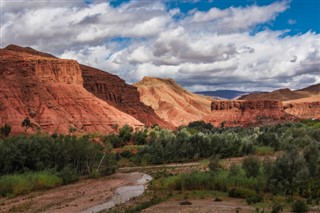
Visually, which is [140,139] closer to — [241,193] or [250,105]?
[241,193]

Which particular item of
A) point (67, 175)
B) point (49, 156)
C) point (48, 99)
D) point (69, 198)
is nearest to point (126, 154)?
point (49, 156)

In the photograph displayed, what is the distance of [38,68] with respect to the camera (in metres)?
110

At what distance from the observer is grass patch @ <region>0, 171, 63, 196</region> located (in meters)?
43.4

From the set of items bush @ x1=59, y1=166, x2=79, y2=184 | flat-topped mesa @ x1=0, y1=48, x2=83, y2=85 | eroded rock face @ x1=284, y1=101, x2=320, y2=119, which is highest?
flat-topped mesa @ x1=0, y1=48, x2=83, y2=85

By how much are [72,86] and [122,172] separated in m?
59.1

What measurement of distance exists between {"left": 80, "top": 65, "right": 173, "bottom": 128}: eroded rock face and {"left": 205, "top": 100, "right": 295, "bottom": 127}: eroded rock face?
3046cm

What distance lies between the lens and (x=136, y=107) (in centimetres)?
14738

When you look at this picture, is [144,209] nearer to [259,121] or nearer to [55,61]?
[55,61]

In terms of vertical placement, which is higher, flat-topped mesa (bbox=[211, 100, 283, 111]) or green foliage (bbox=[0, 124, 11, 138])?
flat-topped mesa (bbox=[211, 100, 283, 111])

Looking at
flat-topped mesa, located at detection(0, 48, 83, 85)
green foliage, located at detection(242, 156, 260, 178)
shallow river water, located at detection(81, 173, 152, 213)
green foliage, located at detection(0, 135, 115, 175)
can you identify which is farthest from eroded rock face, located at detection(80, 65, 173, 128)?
green foliage, located at detection(242, 156, 260, 178)

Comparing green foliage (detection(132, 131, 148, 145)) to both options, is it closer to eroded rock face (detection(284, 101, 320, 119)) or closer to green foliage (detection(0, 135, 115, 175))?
green foliage (detection(0, 135, 115, 175))

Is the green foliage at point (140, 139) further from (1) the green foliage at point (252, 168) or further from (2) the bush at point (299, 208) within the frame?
(2) the bush at point (299, 208)

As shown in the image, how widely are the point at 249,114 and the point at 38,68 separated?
83.6 m

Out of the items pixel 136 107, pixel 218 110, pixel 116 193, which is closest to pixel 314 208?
pixel 116 193
